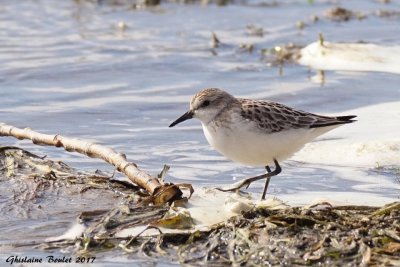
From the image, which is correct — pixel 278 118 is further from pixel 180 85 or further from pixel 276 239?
pixel 180 85

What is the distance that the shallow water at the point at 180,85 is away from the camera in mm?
7070

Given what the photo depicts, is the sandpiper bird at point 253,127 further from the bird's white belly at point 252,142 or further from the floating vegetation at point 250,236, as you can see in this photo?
the floating vegetation at point 250,236

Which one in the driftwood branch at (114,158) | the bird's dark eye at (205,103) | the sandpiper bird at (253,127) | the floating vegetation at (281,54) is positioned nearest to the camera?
the driftwood branch at (114,158)

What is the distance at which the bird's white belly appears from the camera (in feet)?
19.7

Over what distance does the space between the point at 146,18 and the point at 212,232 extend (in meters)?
8.54

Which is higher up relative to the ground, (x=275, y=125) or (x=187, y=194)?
Result: (x=275, y=125)

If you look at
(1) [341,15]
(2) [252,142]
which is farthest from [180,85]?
(1) [341,15]

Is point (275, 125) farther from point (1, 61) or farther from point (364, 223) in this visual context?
point (1, 61)

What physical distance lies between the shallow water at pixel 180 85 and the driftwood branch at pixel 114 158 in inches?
15.5

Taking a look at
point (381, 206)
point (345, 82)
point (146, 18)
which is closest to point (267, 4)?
point (146, 18)

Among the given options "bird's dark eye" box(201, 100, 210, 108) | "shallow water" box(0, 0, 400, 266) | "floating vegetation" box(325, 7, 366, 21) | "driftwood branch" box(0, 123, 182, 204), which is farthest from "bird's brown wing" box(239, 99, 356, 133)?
"floating vegetation" box(325, 7, 366, 21)

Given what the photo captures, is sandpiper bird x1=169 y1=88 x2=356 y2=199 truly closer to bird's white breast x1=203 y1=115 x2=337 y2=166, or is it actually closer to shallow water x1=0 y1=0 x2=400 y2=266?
bird's white breast x1=203 y1=115 x2=337 y2=166

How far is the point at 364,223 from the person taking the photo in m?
5.29

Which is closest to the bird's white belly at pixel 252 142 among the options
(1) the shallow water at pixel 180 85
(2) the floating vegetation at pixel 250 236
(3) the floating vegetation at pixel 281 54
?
(1) the shallow water at pixel 180 85
